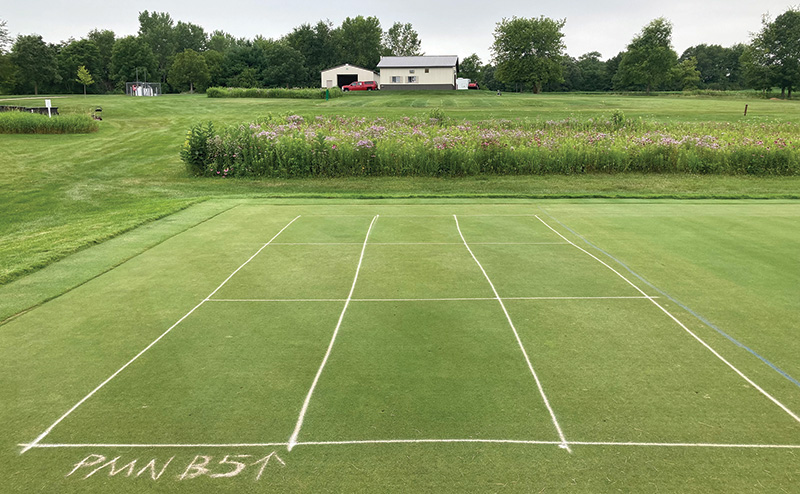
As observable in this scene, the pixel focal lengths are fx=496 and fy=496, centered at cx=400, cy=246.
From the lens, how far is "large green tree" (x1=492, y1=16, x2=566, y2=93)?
63.3m

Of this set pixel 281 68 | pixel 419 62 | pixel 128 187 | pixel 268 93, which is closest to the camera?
pixel 128 187

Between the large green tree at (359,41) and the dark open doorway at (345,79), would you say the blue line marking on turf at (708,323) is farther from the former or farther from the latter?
the large green tree at (359,41)

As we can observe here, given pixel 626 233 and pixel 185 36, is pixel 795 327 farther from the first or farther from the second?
pixel 185 36

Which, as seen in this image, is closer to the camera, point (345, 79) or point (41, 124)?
point (41, 124)

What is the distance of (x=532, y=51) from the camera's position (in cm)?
6519

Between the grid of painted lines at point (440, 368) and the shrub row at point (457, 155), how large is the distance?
9.09 metres

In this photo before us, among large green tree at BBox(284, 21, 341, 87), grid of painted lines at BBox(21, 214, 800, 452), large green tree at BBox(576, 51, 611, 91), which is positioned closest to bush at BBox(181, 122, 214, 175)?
grid of painted lines at BBox(21, 214, 800, 452)

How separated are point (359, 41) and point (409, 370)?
93.4m

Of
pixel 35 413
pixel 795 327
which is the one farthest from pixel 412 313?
pixel 795 327

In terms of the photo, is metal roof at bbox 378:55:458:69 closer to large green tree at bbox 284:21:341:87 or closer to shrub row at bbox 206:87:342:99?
shrub row at bbox 206:87:342:99

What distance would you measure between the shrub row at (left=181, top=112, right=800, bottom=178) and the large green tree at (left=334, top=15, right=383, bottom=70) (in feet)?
255

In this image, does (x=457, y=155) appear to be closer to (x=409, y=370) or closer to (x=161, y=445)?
(x=409, y=370)

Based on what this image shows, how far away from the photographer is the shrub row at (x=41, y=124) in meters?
22.5

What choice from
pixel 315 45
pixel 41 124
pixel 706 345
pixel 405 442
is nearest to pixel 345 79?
pixel 315 45
